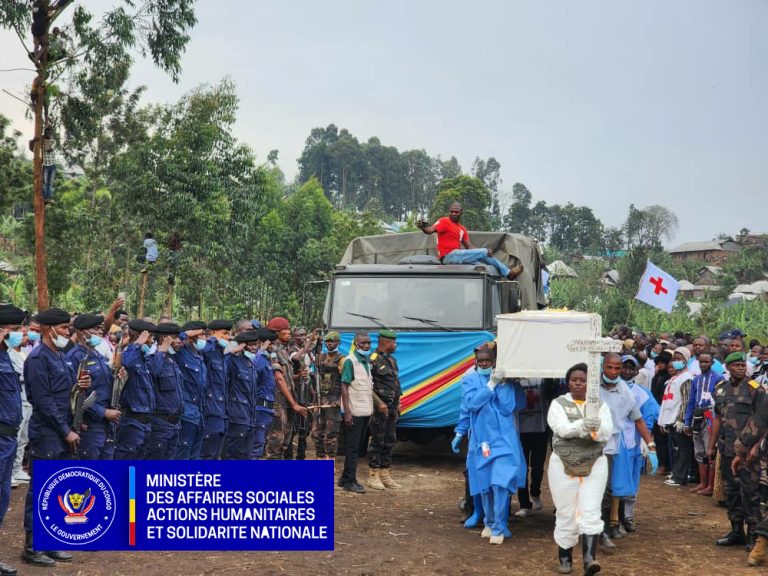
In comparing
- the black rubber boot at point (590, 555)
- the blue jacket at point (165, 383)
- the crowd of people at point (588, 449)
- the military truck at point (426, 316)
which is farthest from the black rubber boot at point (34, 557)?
the military truck at point (426, 316)

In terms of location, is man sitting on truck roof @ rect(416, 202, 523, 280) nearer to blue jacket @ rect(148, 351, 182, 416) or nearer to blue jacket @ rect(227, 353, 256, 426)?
blue jacket @ rect(227, 353, 256, 426)

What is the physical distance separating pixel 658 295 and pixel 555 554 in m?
11.9

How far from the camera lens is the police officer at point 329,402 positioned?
1223 cm

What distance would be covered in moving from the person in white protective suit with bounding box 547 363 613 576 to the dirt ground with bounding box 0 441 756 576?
0.54m

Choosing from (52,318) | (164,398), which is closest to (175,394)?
(164,398)

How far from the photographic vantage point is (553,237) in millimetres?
110062

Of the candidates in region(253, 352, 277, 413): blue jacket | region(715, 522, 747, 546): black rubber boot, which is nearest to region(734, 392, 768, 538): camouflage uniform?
region(715, 522, 747, 546): black rubber boot

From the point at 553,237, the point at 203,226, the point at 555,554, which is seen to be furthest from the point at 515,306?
the point at 553,237

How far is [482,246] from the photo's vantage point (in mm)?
14727

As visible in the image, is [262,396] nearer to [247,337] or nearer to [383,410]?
[247,337]

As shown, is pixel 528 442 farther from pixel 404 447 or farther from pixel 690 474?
pixel 404 447

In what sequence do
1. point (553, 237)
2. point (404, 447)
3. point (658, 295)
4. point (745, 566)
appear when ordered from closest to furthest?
point (745, 566), point (404, 447), point (658, 295), point (553, 237)

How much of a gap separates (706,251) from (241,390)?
306 feet

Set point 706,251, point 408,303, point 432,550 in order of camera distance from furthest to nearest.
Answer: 1. point 706,251
2. point 408,303
3. point 432,550
